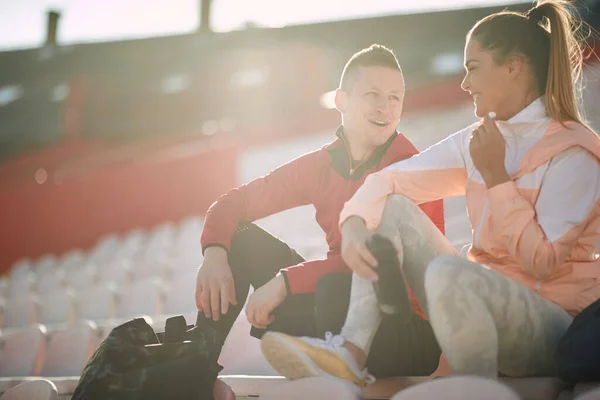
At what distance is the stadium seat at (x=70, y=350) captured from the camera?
1.79 metres

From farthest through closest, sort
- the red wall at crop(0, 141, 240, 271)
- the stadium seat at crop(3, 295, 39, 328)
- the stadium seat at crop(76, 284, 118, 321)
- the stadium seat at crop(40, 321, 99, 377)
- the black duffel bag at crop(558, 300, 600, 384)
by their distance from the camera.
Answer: the red wall at crop(0, 141, 240, 271) < the stadium seat at crop(3, 295, 39, 328) < the stadium seat at crop(76, 284, 118, 321) < the stadium seat at crop(40, 321, 99, 377) < the black duffel bag at crop(558, 300, 600, 384)

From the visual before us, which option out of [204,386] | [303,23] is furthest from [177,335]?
[303,23]

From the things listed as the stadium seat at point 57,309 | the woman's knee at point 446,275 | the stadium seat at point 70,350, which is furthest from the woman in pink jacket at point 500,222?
the stadium seat at point 57,309

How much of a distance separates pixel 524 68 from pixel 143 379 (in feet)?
2.67

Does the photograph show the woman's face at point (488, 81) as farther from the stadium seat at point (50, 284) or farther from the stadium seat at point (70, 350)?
the stadium seat at point (50, 284)

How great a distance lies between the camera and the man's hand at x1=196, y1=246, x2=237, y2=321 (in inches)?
46.9

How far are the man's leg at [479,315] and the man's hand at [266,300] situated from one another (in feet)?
1.12

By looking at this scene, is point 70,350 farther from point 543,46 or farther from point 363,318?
point 543,46

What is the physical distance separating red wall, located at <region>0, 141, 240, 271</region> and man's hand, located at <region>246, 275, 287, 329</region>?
15.5 feet

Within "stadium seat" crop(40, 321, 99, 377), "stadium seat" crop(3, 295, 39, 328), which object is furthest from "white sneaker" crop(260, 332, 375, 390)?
"stadium seat" crop(3, 295, 39, 328)

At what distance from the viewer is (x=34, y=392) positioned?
1243 millimetres

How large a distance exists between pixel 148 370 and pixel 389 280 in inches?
17.1

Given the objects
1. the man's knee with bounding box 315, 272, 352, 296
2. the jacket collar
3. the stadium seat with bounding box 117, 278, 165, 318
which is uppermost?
the jacket collar

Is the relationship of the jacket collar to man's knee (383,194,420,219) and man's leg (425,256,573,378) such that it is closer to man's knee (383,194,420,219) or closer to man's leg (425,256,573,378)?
man's knee (383,194,420,219)
